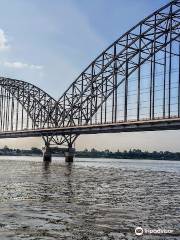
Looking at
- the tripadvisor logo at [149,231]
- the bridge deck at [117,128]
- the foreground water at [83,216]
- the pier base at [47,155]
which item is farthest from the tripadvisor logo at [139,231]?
the pier base at [47,155]

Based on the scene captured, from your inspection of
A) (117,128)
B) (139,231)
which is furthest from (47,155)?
(139,231)

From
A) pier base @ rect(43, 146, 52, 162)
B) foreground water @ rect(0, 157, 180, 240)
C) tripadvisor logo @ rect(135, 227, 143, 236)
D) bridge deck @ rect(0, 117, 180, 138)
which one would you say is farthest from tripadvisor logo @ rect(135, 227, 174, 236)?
pier base @ rect(43, 146, 52, 162)

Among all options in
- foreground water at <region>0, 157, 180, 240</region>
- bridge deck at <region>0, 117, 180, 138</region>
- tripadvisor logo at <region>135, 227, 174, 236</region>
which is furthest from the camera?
bridge deck at <region>0, 117, 180, 138</region>

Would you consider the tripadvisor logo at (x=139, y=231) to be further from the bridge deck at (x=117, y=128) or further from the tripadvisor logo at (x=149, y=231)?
the bridge deck at (x=117, y=128)

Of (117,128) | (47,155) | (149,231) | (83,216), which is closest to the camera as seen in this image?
(149,231)

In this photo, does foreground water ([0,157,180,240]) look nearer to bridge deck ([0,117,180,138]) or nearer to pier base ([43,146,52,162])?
bridge deck ([0,117,180,138])

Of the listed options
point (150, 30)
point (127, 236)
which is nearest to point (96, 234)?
point (127, 236)

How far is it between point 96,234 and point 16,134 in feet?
391

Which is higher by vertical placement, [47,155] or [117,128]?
[117,128]

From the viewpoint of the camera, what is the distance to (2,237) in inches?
570

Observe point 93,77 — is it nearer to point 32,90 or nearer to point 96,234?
point 32,90

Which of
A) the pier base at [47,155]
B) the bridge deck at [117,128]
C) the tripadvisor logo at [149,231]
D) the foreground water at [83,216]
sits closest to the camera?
the foreground water at [83,216]

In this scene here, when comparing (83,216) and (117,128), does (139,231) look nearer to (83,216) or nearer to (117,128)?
(83,216)

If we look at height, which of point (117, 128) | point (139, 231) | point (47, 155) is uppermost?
point (117, 128)
